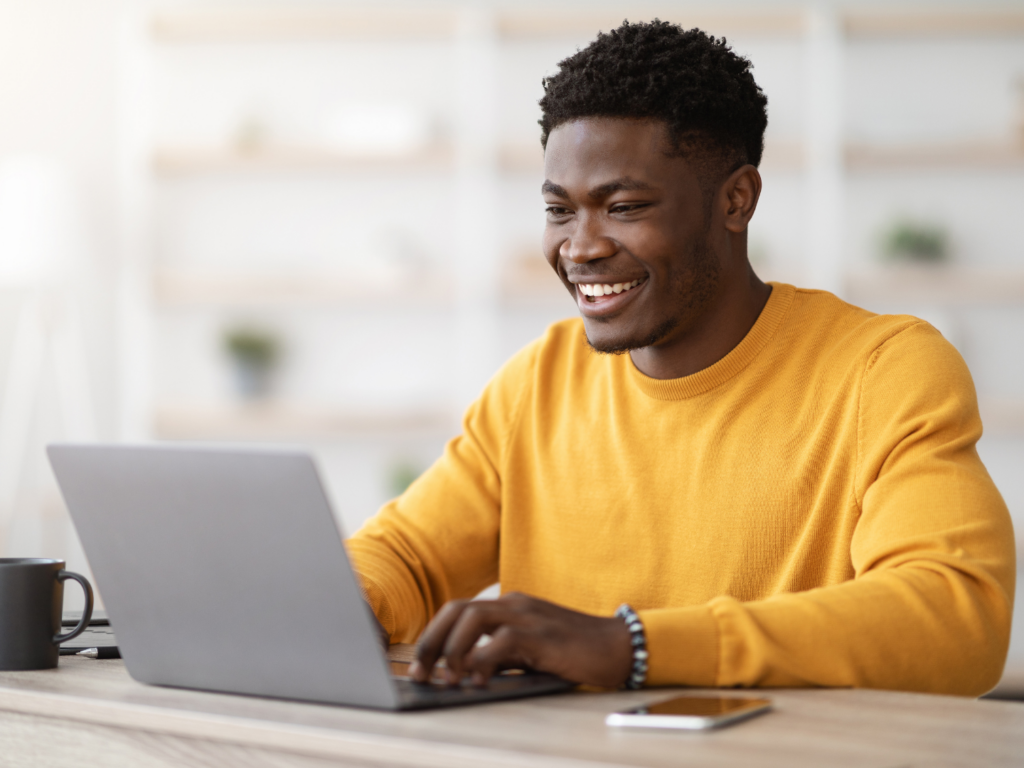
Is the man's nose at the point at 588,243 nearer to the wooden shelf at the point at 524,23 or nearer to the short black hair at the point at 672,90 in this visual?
the short black hair at the point at 672,90

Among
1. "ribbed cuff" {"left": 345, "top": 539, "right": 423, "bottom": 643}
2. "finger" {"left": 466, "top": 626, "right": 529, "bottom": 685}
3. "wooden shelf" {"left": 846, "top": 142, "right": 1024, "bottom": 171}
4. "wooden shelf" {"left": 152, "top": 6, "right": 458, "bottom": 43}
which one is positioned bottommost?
"ribbed cuff" {"left": 345, "top": 539, "right": 423, "bottom": 643}

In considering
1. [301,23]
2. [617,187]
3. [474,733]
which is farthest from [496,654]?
[301,23]

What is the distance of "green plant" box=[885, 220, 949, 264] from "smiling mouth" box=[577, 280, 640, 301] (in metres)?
2.87

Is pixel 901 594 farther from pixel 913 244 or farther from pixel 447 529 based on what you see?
pixel 913 244

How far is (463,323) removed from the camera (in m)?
4.11

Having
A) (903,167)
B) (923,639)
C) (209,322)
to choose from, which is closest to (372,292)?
(209,322)

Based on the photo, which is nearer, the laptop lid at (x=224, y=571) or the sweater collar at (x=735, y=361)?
the laptop lid at (x=224, y=571)

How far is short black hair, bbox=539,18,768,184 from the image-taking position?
4.38 ft

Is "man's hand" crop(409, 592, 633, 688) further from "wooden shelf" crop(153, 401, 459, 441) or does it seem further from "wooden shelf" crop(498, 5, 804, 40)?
"wooden shelf" crop(498, 5, 804, 40)

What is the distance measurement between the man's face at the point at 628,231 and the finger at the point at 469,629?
0.55 metres

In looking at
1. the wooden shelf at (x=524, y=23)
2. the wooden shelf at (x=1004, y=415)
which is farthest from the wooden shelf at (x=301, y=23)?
the wooden shelf at (x=1004, y=415)

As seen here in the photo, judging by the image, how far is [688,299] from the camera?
55.0 inches

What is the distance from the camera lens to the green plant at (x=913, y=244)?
3.98 meters

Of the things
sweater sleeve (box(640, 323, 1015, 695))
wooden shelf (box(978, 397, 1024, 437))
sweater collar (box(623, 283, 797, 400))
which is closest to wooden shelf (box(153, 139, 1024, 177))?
wooden shelf (box(978, 397, 1024, 437))
